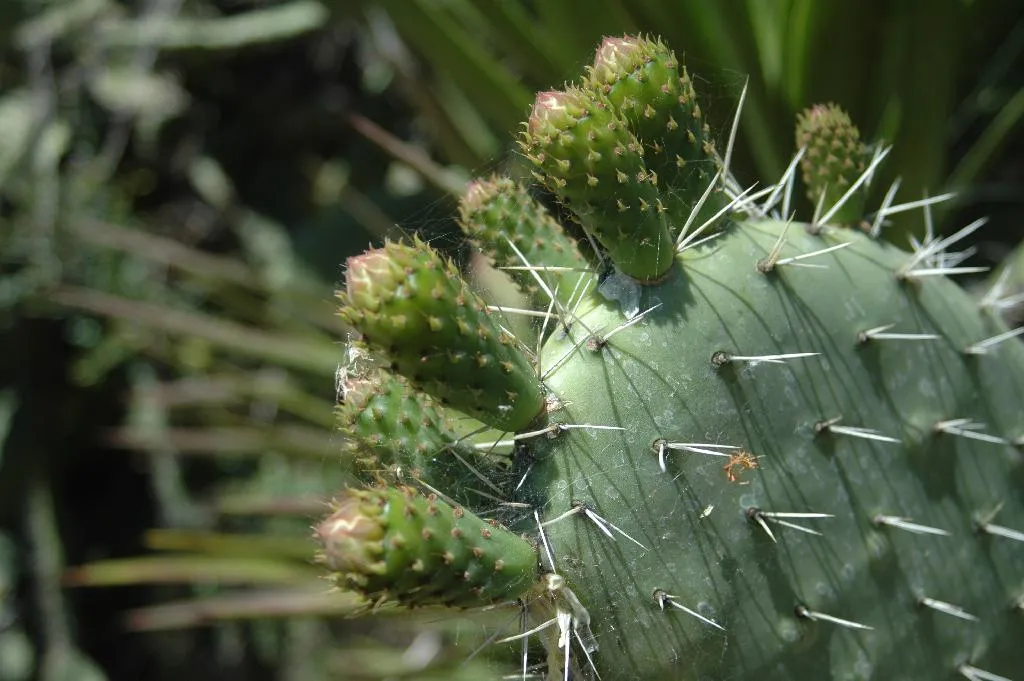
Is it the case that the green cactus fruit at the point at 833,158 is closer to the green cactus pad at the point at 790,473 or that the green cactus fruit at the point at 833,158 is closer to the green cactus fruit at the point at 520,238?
the green cactus pad at the point at 790,473

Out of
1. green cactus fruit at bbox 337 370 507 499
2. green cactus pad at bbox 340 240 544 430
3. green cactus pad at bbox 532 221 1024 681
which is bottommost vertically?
green cactus pad at bbox 532 221 1024 681

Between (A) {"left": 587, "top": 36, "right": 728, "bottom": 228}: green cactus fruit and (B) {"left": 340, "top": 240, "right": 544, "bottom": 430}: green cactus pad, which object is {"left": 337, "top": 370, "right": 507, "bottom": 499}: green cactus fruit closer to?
(B) {"left": 340, "top": 240, "right": 544, "bottom": 430}: green cactus pad

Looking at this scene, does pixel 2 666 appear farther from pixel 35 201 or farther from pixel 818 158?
pixel 818 158

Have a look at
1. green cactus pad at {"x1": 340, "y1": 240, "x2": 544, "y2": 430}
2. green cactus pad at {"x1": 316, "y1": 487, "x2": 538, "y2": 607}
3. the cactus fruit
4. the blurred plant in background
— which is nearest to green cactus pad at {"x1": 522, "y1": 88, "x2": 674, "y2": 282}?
the cactus fruit

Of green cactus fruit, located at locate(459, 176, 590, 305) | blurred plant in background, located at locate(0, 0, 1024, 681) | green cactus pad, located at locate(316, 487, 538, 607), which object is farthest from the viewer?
blurred plant in background, located at locate(0, 0, 1024, 681)

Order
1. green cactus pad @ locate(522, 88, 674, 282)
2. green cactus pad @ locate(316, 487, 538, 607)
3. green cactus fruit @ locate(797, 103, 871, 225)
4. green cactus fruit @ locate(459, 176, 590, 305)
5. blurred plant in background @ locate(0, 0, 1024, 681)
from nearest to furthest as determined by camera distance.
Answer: green cactus pad @ locate(316, 487, 538, 607) < green cactus pad @ locate(522, 88, 674, 282) < green cactus fruit @ locate(459, 176, 590, 305) < green cactus fruit @ locate(797, 103, 871, 225) < blurred plant in background @ locate(0, 0, 1024, 681)

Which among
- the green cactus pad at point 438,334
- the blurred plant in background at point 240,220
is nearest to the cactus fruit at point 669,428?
the green cactus pad at point 438,334

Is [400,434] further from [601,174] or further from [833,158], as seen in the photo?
[833,158]
